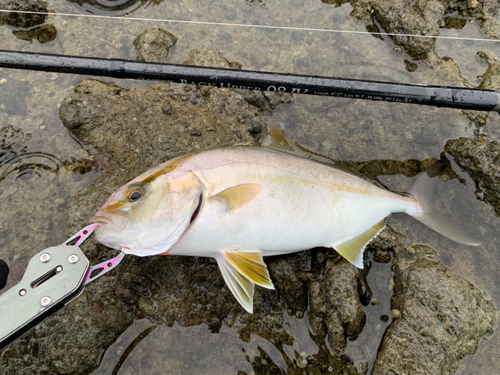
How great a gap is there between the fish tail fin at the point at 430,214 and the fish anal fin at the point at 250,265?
1.36 m

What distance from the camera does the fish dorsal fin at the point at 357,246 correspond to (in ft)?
8.23

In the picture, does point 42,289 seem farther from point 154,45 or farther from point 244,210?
point 154,45

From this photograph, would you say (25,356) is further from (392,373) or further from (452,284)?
(452,284)

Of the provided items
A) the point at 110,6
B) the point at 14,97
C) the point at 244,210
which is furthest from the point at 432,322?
the point at 110,6

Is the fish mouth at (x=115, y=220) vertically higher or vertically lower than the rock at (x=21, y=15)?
lower

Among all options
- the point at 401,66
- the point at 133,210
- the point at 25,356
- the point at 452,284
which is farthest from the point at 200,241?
the point at 401,66

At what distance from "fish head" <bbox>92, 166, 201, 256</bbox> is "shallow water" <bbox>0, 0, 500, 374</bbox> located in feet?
2.85

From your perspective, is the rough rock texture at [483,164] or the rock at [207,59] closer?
the rough rock texture at [483,164]

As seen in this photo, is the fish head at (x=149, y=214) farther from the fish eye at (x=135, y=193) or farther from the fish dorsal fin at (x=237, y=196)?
the fish dorsal fin at (x=237, y=196)

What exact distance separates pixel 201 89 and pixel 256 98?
550mm

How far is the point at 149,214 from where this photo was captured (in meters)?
2.06

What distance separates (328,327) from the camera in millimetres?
2502

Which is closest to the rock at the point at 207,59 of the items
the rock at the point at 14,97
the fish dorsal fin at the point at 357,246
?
the rock at the point at 14,97

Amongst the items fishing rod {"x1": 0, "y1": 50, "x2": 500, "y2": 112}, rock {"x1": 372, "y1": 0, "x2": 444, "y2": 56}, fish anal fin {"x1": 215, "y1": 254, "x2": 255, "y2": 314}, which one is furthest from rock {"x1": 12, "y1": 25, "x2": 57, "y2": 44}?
rock {"x1": 372, "y1": 0, "x2": 444, "y2": 56}
